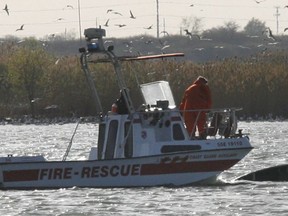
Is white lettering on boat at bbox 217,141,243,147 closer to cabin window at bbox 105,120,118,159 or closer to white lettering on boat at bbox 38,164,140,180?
white lettering on boat at bbox 38,164,140,180

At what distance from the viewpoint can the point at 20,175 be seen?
3522cm

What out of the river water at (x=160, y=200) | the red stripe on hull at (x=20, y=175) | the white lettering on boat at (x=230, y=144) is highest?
the white lettering on boat at (x=230, y=144)

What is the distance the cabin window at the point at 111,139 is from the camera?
118 feet

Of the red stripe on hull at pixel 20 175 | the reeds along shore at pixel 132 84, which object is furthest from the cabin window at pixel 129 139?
the reeds along shore at pixel 132 84

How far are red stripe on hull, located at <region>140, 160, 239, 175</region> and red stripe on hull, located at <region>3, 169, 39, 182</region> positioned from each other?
8.53ft

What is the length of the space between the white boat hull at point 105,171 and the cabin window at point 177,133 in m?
0.52

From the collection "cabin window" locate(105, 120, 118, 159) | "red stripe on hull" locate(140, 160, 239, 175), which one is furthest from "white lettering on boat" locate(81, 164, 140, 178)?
"cabin window" locate(105, 120, 118, 159)

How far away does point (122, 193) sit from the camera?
114 feet

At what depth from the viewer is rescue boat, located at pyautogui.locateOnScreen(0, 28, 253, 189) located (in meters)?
35.2

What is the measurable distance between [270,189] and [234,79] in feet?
173

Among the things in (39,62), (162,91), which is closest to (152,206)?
(162,91)

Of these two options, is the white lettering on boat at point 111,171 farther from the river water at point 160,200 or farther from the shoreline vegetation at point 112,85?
the shoreline vegetation at point 112,85

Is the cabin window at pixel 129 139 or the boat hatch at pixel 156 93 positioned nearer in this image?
the cabin window at pixel 129 139

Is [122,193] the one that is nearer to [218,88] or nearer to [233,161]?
[233,161]
